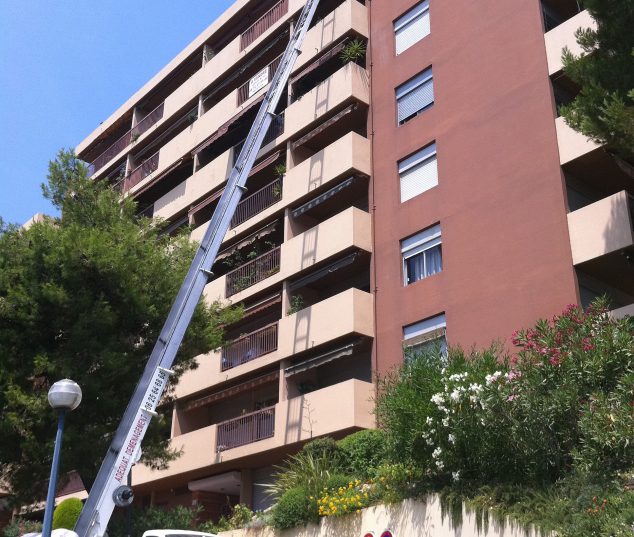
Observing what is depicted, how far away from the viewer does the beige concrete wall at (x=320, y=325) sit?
23.6m

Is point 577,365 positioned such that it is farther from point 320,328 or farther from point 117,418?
point 320,328

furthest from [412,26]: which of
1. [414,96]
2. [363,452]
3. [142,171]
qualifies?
[142,171]

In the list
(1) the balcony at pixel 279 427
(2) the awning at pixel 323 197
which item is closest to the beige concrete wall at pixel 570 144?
(2) the awning at pixel 323 197

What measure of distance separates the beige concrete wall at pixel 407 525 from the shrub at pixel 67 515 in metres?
6.12

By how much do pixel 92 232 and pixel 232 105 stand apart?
16.9 metres

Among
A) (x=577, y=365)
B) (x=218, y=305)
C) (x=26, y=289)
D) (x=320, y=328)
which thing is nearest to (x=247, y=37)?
(x=320, y=328)

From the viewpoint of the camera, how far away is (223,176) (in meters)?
31.8

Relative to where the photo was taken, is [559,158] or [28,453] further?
[559,158]

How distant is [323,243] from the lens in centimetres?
2559

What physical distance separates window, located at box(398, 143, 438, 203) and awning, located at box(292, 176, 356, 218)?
167cm

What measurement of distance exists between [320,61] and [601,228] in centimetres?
1364

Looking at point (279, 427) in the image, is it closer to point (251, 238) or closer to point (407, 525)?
point (251, 238)

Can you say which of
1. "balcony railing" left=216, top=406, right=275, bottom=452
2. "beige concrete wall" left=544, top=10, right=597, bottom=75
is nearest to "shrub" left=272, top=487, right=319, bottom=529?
"balcony railing" left=216, top=406, right=275, bottom=452

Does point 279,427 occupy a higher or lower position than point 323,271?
lower
